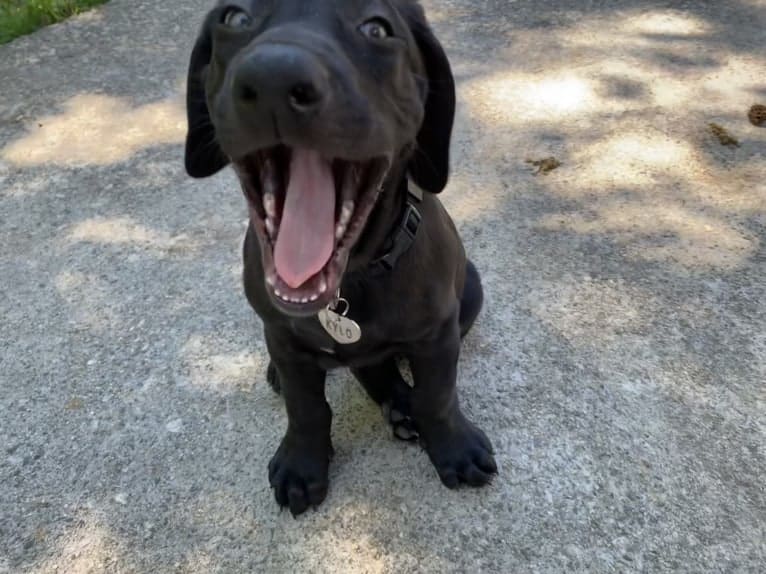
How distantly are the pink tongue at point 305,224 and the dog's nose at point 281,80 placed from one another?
10.1 inches

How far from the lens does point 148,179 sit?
3.59 m

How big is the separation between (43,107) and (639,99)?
2886mm

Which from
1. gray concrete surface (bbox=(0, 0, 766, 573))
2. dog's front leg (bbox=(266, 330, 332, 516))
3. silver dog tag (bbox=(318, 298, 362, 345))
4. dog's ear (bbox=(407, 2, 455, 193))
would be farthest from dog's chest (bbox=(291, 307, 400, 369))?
gray concrete surface (bbox=(0, 0, 766, 573))

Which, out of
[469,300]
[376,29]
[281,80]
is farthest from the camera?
[469,300]

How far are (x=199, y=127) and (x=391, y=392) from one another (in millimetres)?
927

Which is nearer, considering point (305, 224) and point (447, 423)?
point (305, 224)

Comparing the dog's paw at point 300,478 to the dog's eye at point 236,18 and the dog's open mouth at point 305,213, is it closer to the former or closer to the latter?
the dog's open mouth at point 305,213

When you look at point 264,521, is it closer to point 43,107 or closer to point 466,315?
point 466,315

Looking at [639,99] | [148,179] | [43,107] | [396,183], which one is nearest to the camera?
[396,183]

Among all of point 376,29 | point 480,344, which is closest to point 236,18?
point 376,29

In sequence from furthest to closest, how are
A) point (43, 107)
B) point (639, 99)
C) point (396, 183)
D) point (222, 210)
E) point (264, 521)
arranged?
Answer: point (43, 107) → point (639, 99) → point (222, 210) → point (264, 521) → point (396, 183)

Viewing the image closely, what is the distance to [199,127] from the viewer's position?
77.8 inches

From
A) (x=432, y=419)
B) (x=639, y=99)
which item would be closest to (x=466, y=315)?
(x=432, y=419)

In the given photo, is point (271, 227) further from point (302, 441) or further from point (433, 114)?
point (302, 441)
